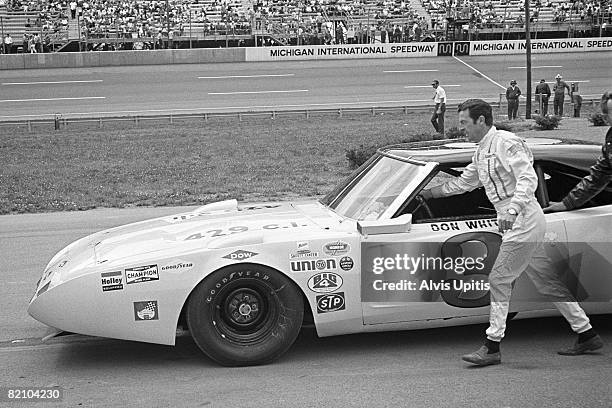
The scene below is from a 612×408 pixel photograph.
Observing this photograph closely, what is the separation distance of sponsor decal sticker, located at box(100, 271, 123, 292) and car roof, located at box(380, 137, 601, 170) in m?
2.19

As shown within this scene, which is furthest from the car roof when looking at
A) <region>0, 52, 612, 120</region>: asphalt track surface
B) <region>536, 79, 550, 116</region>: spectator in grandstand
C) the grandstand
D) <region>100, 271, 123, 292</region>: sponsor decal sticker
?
the grandstand

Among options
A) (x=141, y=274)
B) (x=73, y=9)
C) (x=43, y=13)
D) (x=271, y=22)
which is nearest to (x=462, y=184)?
(x=141, y=274)

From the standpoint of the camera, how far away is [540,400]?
182 inches

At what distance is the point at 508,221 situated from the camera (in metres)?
4.98

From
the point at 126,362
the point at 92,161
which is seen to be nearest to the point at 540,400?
the point at 126,362

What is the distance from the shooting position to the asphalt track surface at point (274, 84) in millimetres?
31812

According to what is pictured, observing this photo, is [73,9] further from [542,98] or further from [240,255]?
[240,255]

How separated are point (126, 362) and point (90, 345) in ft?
1.64

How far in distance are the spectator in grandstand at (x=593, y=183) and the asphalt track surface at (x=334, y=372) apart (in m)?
0.91

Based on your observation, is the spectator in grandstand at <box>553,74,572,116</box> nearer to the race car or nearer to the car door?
the race car

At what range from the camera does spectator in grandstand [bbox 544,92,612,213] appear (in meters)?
Result: 5.44

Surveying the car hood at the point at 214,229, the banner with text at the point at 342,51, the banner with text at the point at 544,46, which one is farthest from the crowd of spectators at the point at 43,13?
the car hood at the point at 214,229

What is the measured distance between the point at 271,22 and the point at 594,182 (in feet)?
126

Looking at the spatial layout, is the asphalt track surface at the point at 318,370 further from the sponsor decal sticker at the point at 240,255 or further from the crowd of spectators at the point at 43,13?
the crowd of spectators at the point at 43,13
